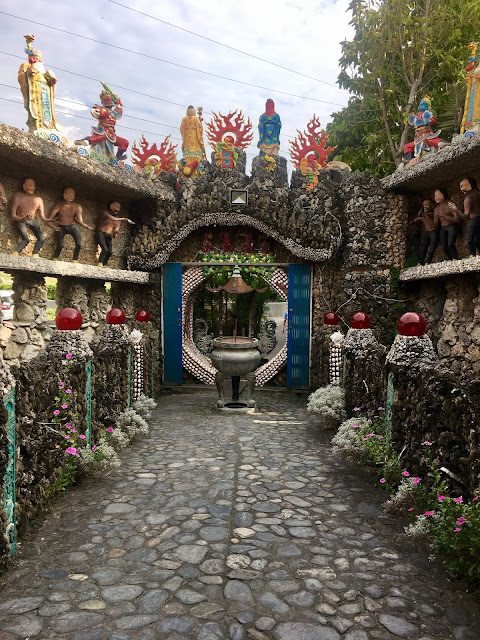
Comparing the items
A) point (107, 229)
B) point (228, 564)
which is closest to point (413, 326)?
point (228, 564)

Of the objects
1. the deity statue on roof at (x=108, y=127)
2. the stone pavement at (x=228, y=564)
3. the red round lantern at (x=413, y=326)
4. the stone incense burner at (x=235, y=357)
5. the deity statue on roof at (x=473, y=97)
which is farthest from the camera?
the deity statue on roof at (x=108, y=127)

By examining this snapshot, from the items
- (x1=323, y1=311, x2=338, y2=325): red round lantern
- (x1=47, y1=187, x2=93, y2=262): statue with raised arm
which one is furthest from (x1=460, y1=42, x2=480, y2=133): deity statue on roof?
(x1=47, y1=187, x2=93, y2=262): statue with raised arm

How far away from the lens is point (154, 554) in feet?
11.4

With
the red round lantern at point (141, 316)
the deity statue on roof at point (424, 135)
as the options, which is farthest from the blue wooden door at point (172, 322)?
the deity statue on roof at point (424, 135)

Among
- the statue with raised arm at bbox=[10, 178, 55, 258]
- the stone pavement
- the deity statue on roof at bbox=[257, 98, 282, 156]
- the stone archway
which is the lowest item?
the stone pavement

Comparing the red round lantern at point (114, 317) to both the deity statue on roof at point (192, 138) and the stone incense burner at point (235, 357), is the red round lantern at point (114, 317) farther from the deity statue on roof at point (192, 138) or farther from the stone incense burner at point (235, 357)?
the deity statue on roof at point (192, 138)

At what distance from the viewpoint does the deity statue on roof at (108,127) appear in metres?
9.16

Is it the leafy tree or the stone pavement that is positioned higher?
the leafy tree

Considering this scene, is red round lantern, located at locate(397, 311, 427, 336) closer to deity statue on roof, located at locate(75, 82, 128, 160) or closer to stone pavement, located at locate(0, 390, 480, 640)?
stone pavement, located at locate(0, 390, 480, 640)

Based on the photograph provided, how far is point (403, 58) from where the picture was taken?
13.2 meters

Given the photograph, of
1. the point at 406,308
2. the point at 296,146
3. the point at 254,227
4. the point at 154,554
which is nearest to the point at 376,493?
the point at 154,554

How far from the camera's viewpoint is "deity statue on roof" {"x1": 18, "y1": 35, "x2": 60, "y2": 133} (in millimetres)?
7727

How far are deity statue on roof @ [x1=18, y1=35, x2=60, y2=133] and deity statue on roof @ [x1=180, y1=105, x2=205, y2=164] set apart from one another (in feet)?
11.5

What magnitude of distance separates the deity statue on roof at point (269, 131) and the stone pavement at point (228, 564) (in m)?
7.88
